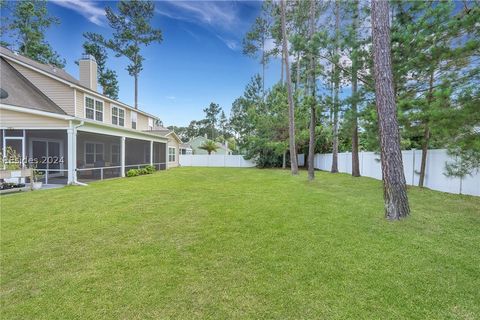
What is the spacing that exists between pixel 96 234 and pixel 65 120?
7.40 meters

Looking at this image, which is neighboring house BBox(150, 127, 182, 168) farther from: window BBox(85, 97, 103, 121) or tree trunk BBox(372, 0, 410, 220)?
tree trunk BBox(372, 0, 410, 220)

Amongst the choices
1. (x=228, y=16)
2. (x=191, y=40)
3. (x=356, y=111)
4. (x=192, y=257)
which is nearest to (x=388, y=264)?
(x=192, y=257)

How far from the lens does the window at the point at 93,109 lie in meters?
12.9

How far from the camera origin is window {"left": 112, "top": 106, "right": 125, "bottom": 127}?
50.4ft

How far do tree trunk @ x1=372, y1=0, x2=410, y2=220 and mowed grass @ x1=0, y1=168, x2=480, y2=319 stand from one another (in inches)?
17.0

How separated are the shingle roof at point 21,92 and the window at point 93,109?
139cm

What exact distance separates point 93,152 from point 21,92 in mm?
5633

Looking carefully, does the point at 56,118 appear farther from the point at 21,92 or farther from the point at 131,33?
the point at 131,33

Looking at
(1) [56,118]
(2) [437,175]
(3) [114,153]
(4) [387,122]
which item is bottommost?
(2) [437,175]

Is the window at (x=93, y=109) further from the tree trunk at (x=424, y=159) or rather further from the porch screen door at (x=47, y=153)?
the tree trunk at (x=424, y=159)

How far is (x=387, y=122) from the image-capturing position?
480cm

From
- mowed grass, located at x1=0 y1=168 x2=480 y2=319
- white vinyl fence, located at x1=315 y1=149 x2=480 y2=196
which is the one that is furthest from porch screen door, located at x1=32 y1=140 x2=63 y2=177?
white vinyl fence, located at x1=315 y1=149 x2=480 y2=196

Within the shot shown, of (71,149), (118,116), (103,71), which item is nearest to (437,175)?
(71,149)

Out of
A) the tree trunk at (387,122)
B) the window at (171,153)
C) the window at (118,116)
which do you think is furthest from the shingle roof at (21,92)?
the tree trunk at (387,122)
